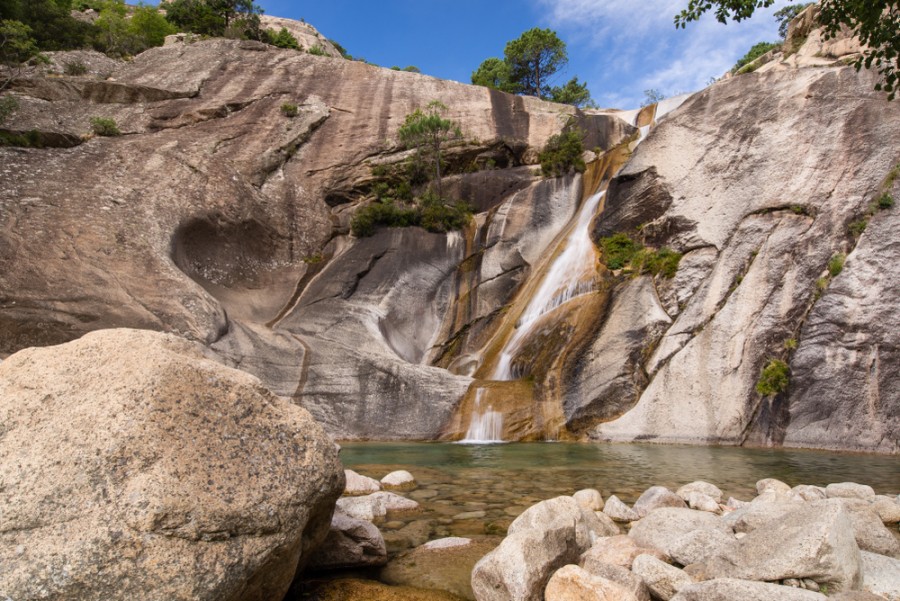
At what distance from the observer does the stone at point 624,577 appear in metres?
4.14

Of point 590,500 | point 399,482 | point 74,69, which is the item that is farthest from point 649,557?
point 74,69

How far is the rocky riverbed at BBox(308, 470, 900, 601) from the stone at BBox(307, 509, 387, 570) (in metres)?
0.01

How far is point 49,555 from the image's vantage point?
9.73 ft

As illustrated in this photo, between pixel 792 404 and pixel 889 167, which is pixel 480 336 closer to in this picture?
pixel 792 404

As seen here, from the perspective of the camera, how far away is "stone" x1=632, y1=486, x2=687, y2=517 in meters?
7.14

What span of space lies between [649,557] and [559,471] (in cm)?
677

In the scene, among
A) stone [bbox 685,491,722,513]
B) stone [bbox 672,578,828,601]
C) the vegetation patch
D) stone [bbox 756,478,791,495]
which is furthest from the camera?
the vegetation patch

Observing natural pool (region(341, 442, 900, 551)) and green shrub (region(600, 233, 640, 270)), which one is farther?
green shrub (region(600, 233, 640, 270))

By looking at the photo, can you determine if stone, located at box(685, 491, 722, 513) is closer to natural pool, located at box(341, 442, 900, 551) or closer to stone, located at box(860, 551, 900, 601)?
natural pool, located at box(341, 442, 900, 551)

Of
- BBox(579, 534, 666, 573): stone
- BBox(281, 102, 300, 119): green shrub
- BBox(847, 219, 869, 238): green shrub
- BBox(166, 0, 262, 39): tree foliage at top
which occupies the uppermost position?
BBox(166, 0, 262, 39): tree foliage at top

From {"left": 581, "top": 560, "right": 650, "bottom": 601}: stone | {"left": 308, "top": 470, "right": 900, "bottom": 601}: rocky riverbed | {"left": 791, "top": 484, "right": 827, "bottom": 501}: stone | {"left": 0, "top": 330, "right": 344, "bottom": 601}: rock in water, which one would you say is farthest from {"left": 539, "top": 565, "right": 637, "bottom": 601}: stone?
{"left": 791, "top": 484, "right": 827, "bottom": 501}: stone

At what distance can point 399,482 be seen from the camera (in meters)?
9.51

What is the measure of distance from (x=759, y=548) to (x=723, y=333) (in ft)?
46.6

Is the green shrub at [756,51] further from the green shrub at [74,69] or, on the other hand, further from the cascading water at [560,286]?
the green shrub at [74,69]
